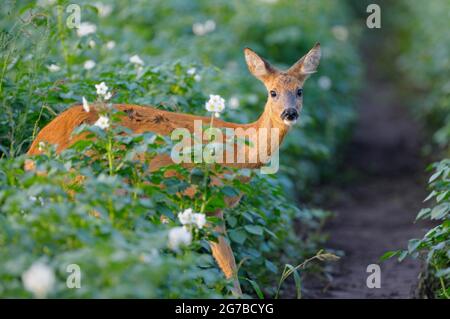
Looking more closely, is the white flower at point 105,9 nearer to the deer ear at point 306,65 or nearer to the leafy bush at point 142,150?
the leafy bush at point 142,150

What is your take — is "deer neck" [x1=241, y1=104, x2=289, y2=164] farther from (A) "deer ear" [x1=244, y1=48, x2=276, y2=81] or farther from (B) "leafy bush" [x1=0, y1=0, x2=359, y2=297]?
(A) "deer ear" [x1=244, y1=48, x2=276, y2=81]

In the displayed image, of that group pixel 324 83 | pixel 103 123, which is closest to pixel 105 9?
pixel 324 83

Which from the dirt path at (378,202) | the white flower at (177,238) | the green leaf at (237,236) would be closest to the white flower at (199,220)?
the white flower at (177,238)

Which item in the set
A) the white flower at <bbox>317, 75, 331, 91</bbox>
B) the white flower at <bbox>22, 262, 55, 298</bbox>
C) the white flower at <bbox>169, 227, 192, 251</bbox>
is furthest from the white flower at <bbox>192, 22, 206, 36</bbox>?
the white flower at <bbox>22, 262, 55, 298</bbox>

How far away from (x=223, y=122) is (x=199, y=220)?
170cm

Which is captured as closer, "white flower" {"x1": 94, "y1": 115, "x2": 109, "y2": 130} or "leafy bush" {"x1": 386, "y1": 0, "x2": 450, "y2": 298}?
"white flower" {"x1": 94, "y1": 115, "x2": 109, "y2": 130}

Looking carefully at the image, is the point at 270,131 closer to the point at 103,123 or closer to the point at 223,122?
the point at 223,122

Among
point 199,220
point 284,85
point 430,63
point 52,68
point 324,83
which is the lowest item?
point 199,220

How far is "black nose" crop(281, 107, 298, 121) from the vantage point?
215 inches

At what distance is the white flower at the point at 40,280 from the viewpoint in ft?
9.91

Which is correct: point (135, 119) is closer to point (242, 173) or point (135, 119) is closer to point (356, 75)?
point (242, 173)

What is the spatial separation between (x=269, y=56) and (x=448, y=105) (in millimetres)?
2394

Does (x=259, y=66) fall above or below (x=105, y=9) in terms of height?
below

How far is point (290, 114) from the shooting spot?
216 inches
